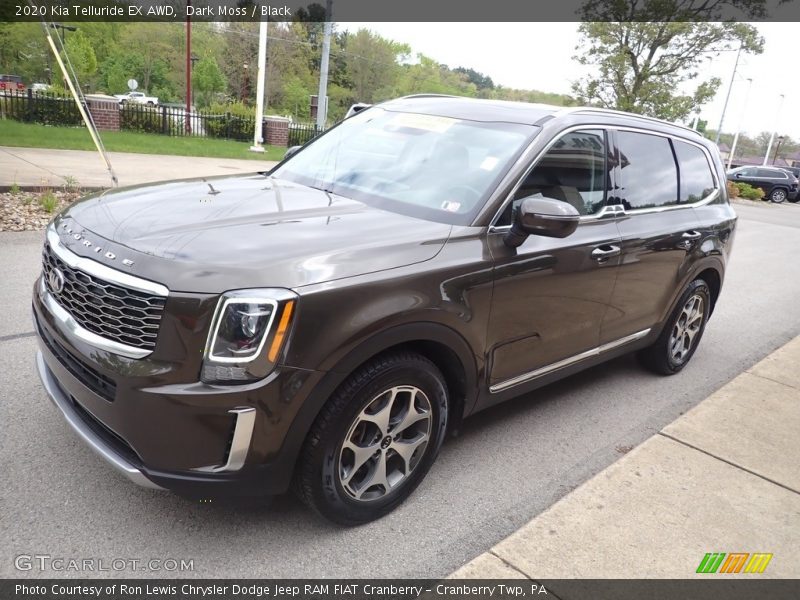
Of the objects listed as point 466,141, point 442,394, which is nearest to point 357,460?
point 442,394

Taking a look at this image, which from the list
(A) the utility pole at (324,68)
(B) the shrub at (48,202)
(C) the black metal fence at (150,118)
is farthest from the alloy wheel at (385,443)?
(A) the utility pole at (324,68)

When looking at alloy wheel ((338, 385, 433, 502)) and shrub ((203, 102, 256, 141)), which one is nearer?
alloy wheel ((338, 385, 433, 502))

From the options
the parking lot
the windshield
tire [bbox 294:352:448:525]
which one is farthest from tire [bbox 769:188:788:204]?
tire [bbox 294:352:448:525]

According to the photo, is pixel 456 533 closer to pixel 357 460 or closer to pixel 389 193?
pixel 357 460

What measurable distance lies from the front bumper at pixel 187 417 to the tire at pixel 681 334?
342 centimetres

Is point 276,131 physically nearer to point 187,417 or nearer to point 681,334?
point 681,334

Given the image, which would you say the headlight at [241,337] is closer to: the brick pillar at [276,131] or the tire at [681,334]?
the tire at [681,334]

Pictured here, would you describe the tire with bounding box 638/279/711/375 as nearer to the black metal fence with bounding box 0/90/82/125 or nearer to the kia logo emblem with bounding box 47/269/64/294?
the kia logo emblem with bounding box 47/269/64/294

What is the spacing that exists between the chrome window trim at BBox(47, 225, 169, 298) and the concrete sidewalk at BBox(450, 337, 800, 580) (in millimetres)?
1624

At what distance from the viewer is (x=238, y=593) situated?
2352 millimetres

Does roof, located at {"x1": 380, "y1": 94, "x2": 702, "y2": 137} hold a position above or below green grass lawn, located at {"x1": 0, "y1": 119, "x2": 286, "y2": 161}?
above

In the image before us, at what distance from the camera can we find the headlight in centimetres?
217

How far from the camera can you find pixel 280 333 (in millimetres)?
2201

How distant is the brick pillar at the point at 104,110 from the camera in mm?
20484
